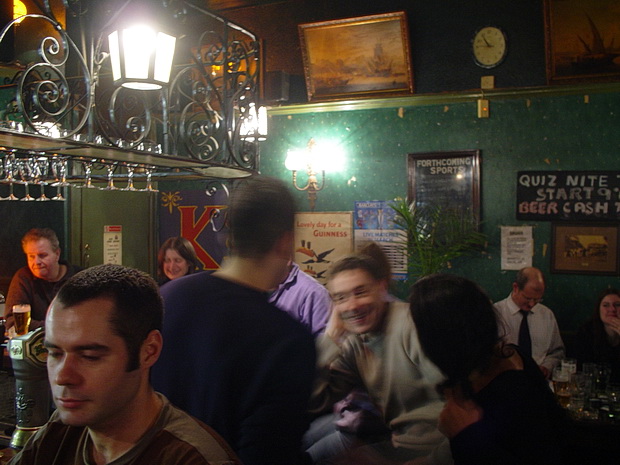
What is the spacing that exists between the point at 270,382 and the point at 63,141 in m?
1.30

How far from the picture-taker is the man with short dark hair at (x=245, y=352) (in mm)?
1636

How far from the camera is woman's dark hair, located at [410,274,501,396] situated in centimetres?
188

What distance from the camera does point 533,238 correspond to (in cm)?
552

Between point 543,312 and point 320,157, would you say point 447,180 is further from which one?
point 543,312

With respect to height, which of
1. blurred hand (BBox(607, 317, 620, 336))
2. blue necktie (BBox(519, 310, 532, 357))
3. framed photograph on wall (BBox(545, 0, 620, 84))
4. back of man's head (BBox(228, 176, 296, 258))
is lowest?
blue necktie (BBox(519, 310, 532, 357))

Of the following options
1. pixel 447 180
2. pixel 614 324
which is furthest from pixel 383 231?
pixel 614 324

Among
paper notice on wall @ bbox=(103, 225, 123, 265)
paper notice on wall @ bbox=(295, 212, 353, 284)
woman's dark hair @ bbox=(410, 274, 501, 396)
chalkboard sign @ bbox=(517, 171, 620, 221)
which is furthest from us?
paper notice on wall @ bbox=(103, 225, 123, 265)

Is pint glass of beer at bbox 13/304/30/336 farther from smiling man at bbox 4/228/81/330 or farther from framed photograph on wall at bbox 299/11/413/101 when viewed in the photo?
framed photograph on wall at bbox 299/11/413/101

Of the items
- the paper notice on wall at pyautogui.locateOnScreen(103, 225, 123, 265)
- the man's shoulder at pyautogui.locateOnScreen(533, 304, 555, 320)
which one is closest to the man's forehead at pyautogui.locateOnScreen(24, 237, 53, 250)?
the paper notice on wall at pyautogui.locateOnScreen(103, 225, 123, 265)

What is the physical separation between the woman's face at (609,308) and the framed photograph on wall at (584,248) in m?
0.94

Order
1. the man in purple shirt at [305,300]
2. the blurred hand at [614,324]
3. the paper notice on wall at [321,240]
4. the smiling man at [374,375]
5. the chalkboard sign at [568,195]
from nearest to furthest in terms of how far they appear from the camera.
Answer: the smiling man at [374,375] → the man in purple shirt at [305,300] → the blurred hand at [614,324] → the chalkboard sign at [568,195] → the paper notice on wall at [321,240]

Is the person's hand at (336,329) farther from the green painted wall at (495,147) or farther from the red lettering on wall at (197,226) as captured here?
the red lettering on wall at (197,226)

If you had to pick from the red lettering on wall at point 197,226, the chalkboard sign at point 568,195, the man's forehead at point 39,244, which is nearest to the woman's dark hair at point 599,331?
the chalkboard sign at point 568,195

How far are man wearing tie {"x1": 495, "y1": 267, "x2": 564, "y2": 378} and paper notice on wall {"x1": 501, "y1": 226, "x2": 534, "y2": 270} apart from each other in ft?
2.60
